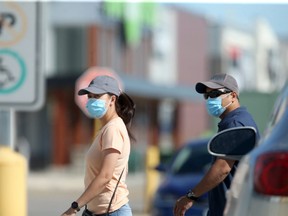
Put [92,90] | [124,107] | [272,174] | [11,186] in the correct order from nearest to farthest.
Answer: [272,174] < [92,90] < [124,107] < [11,186]

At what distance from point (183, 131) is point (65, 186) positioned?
23141 mm

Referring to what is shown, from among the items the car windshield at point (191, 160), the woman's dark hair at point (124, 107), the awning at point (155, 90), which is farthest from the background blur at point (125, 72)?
the woman's dark hair at point (124, 107)

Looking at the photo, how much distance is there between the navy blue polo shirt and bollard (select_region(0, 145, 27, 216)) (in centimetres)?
335

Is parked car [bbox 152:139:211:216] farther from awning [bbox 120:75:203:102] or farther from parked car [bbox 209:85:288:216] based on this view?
awning [bbox 120:75:203:102]

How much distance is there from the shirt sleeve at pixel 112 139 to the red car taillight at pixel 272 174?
224 centimetres

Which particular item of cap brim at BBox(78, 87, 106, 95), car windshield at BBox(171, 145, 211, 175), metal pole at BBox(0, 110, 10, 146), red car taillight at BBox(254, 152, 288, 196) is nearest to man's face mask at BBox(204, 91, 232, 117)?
cap brim at BBox(78, 87, 106, 95)

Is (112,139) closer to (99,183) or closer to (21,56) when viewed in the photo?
(99,183)

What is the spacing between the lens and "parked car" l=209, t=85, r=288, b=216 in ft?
14.7

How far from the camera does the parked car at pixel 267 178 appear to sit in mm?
4484

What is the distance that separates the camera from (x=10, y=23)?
32.3ft

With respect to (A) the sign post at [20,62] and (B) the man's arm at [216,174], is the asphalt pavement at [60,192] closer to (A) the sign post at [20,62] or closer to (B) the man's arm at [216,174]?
(A) the sign post at [20,62]

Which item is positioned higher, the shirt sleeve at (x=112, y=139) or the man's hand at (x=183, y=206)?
the shirt sleeve at (x=112, y=139)

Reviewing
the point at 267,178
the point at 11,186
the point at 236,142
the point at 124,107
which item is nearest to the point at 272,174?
the point at 267,178

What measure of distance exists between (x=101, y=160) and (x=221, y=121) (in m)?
0.82
